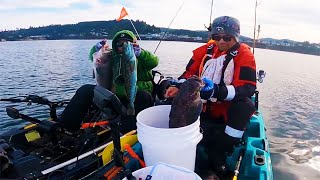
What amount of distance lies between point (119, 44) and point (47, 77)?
47.6ft

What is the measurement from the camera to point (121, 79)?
5.36 metres

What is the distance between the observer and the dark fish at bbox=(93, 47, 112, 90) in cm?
517

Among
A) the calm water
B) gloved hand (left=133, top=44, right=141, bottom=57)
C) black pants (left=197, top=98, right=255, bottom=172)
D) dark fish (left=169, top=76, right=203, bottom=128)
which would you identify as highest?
gloved hand (left=133, top=44, right=141, bottom=57)

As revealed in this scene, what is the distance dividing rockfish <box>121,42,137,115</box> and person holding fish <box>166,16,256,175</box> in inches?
35.7

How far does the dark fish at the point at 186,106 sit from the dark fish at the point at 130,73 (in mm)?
1702

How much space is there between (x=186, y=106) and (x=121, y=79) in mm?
2396

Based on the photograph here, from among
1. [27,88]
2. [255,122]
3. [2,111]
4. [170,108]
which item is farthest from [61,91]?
[170,108]

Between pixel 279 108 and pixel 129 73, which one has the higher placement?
pixel 129 73

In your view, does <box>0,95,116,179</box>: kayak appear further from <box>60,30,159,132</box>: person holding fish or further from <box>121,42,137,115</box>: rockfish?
<box>121,42,137,115</box>: rockfish

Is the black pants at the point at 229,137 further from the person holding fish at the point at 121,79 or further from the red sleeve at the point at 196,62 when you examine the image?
the person holding fish at the point at 121,79

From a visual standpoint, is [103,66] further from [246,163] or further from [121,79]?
[246,163]

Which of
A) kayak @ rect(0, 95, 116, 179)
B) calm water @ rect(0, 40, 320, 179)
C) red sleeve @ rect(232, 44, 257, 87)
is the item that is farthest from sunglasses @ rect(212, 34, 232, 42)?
calm water @ rect(0, 40, 320, 179)

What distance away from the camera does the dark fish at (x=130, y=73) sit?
192 inches

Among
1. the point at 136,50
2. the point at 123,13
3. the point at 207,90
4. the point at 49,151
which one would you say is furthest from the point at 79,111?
the point at 123,13
